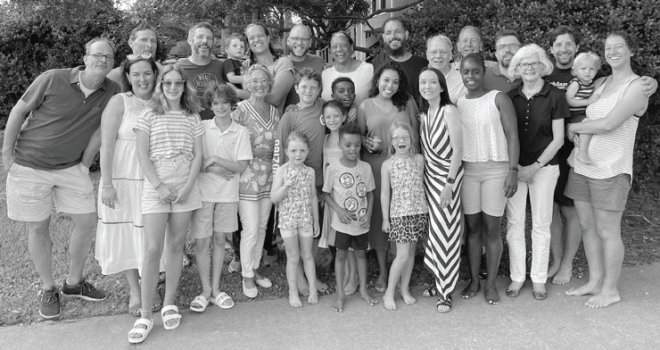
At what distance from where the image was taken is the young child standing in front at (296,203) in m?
3.77

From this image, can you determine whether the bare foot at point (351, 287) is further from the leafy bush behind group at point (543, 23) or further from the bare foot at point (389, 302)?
the leafy bush behind group at point (543, 23)

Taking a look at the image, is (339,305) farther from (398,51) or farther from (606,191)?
(398,51)

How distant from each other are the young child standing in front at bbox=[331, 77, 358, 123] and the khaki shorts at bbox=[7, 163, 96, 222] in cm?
209

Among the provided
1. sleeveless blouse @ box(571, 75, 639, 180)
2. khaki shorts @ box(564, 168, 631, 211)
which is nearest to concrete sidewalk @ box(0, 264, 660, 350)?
khaki shorts @ box(564, 168, 631, 211)

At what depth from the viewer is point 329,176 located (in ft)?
12.6

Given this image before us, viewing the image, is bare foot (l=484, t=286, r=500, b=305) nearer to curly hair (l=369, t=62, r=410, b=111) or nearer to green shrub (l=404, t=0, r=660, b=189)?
curly hair (l=369, t=62, r=410, b=111)

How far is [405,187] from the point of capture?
378cm

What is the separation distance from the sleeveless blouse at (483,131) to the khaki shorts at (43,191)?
2.99 meters

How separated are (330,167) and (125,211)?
1.56 meters

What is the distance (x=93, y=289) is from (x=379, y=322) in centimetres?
234

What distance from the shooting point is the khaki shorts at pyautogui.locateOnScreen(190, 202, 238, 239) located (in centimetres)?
375

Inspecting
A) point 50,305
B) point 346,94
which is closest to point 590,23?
point 346,94

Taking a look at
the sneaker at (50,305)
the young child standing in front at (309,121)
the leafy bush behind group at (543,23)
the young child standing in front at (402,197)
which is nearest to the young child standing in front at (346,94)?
the young child standing in front at (309,121)

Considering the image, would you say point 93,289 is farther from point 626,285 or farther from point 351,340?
point 626,285
